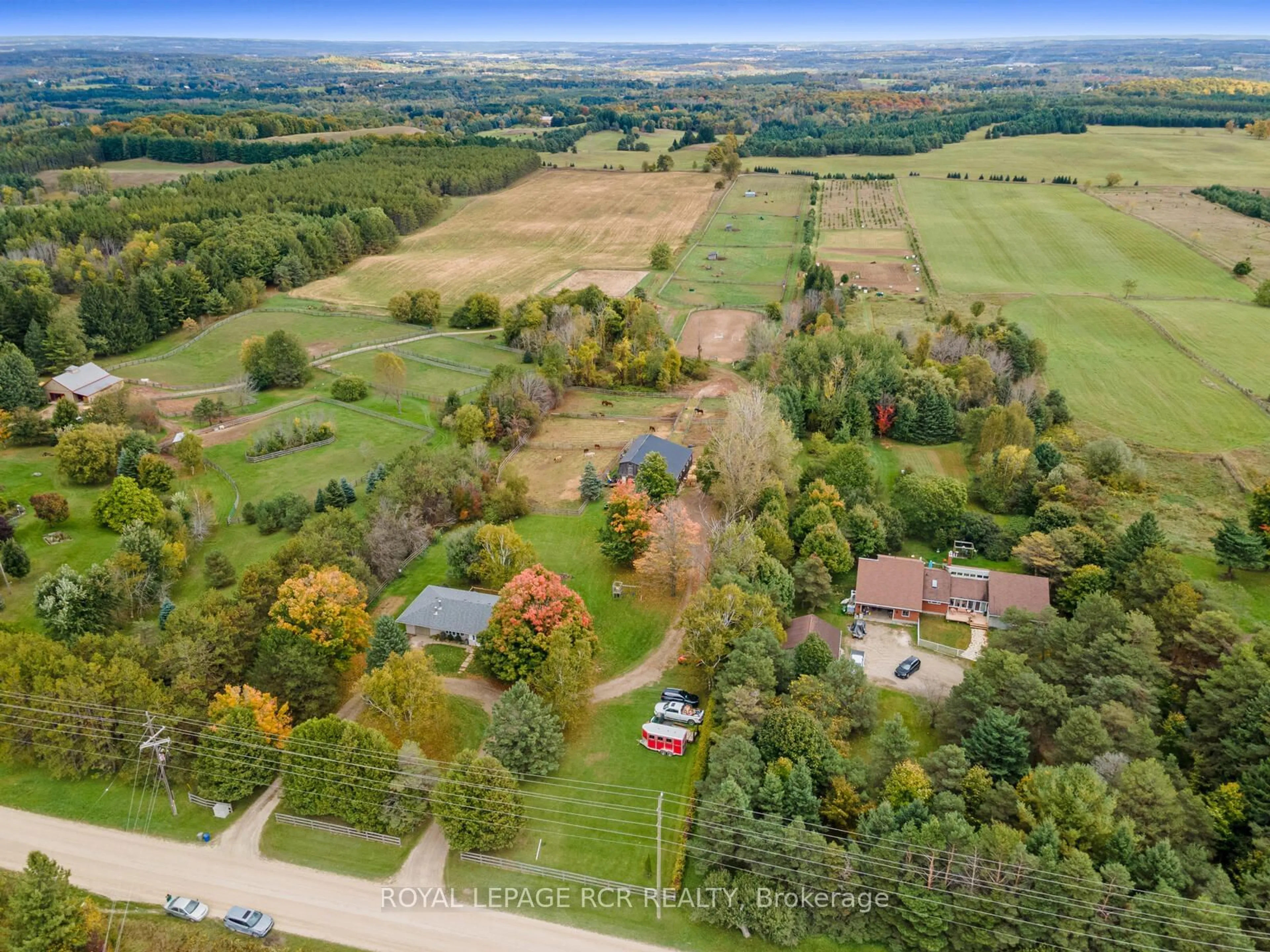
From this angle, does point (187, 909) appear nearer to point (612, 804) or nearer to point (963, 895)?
point (612, 804)

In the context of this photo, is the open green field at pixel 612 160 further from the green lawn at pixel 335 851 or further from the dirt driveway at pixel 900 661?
the green lawn at pixel 335 851

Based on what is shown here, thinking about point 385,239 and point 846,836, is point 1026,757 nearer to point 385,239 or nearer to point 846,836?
point 846,836

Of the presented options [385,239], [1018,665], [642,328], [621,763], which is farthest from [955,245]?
[621,763]

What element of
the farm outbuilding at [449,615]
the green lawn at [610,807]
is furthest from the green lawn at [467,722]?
the green lawn at [610,807]

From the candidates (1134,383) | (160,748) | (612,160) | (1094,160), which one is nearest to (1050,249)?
(1134,383)

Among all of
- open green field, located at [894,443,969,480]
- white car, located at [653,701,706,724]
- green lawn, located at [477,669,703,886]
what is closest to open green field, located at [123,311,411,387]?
open green field, located at [894,443,969,480]

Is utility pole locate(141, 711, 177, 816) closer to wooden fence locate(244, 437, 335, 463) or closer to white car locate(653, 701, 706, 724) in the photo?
white car locate(653, 701, 706, 724)

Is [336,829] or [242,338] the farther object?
[242,338]
